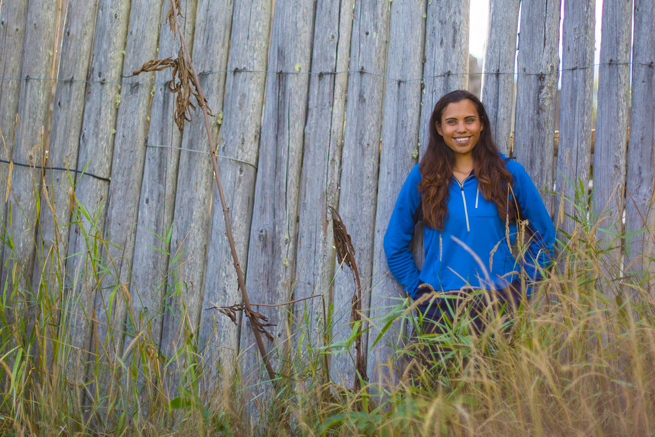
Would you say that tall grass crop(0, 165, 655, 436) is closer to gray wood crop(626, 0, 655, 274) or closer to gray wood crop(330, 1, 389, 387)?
gray wood crop(626, 0, 655, 274)

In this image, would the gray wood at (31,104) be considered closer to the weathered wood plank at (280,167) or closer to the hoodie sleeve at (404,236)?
the weathered wood plank at (280,167)

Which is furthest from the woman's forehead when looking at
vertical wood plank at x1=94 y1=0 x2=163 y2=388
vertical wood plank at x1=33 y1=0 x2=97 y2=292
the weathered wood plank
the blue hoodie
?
vertical wood plank at x1=33 y1=0 x2=97 y2=292

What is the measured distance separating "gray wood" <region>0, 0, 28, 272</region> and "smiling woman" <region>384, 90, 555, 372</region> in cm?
258

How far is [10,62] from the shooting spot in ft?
10.6

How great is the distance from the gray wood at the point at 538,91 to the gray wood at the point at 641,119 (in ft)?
1.32

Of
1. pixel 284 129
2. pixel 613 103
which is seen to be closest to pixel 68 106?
pixel 284 129

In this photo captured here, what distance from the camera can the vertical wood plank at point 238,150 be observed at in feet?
9.62

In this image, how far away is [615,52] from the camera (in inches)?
105

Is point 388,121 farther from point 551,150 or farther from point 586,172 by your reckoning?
point 586,172

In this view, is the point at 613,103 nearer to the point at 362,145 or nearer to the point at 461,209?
the point at 461,209

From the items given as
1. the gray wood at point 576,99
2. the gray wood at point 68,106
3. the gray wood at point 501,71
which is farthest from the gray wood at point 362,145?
the gray wood at point 68,106

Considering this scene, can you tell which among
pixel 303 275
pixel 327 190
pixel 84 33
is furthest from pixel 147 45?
pixel 303 275

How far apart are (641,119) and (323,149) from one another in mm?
1757

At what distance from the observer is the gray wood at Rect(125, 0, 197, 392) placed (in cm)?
300
